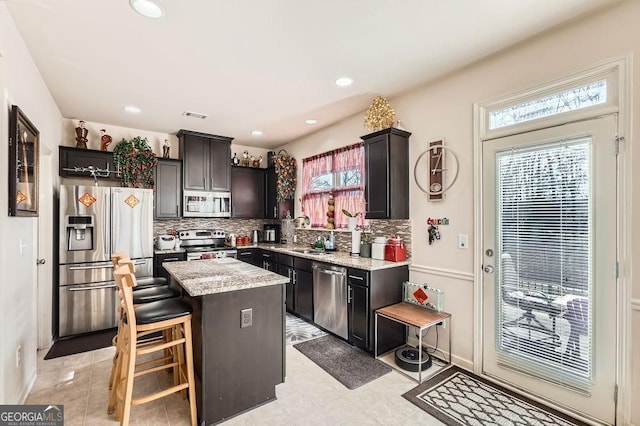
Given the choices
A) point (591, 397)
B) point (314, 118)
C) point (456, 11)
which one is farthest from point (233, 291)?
point (314, 118)

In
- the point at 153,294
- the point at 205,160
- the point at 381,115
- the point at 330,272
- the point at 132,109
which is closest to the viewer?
the point at 153,294

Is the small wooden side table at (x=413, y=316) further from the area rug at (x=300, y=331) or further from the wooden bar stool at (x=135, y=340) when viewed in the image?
the wooden bar stool at (x=135, y=340)

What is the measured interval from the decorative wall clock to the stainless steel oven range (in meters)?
3.20

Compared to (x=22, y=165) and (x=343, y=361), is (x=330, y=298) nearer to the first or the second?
(x=343, y=361)

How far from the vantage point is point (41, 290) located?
3.22 metres

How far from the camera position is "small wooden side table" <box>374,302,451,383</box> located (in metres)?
2.64

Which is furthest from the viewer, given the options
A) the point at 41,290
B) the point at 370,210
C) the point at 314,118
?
the point at 314,118

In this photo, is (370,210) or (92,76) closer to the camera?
(92,76)

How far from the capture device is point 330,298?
3584mm

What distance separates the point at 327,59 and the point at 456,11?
1051 mm

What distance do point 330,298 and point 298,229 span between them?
1.91 m

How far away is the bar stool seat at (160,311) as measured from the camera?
1.93m

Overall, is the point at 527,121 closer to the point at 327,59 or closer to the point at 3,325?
the point at 327,59

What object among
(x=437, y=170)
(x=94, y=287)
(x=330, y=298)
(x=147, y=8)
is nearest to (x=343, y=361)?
(x=330, y=298)
